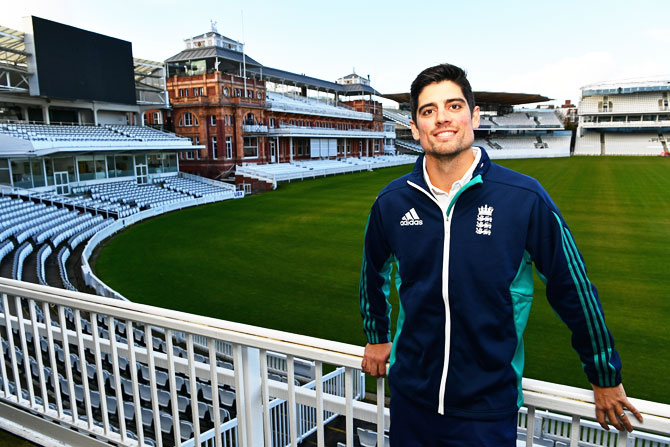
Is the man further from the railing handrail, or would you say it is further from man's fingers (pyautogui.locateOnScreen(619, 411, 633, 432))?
the railing handrail

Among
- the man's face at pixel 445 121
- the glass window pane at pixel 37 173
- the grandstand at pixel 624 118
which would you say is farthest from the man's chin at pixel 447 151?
the grandstand at pixel 624 118

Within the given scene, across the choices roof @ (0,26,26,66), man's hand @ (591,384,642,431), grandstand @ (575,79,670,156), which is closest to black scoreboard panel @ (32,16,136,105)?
roof @ (0,26,26,66)

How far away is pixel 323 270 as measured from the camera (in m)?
15.5

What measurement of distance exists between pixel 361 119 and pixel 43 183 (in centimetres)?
5195

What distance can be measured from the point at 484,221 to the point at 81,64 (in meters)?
38.3

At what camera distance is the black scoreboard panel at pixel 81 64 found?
3117cm

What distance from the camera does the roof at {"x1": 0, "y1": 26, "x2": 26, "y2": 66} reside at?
2919 cm

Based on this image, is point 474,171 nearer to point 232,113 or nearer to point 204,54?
point 232,113

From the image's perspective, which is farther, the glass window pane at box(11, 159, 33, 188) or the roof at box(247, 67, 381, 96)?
the roof at box(247, 67, 381, 96)

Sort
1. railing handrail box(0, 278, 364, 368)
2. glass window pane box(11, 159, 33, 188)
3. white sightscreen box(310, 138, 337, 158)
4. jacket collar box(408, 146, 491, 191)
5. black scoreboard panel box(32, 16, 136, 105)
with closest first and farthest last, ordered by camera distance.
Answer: jacket collar box(408, 146, 491, 191), railing handrail box(0, 278, 364, 368), glass window pane box(11, 159, 33, 188), black scoreboard panel box(32, 16, 136, 105), white sightscreen box(310, 138, 337, 158)

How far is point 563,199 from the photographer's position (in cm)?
2931

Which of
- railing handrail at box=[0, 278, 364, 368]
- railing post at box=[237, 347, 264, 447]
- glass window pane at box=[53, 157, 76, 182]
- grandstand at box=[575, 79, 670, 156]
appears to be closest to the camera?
railing handrail at box=[0, 278, 364, 368]

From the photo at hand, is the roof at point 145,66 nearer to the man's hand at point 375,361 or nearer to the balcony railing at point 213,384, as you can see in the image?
the balcony railing at point 213,384

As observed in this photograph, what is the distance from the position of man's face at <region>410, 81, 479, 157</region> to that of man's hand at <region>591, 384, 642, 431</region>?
121 centimetres
